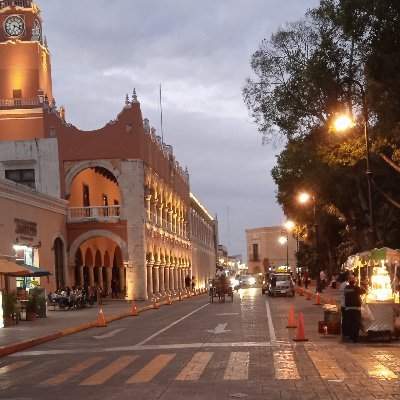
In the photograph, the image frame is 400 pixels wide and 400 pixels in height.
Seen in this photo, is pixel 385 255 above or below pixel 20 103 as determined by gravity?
below

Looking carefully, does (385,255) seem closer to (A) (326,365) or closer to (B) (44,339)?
(B) (44,339)

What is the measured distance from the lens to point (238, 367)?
14516mm

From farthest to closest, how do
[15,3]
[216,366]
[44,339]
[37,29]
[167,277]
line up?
[167,277], [37,29], [15,3], [44,339], [216,366]

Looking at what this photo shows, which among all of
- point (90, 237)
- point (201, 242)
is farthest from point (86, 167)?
point (201, 242)

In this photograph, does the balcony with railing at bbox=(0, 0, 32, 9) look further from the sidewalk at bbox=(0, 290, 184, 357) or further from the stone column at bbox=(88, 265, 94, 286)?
the sidewalk at bbox=(0, 290, 184, 357)

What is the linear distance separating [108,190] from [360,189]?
28550 mm

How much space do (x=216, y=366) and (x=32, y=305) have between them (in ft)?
65.7

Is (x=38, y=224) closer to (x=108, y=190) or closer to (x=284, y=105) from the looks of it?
(x=284, y=105)

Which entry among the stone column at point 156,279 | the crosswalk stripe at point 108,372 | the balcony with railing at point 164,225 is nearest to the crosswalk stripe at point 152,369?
the crosswalk stripe at point 108,372

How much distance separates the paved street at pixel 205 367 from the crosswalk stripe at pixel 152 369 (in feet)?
0.05

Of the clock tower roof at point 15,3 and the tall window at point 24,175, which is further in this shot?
the clock tower roof at point 15,3

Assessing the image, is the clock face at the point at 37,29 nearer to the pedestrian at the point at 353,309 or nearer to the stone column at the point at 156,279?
the stone column at the point at 156,279

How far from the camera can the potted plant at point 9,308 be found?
2985cm

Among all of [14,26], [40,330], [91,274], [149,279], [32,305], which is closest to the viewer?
[40,330]
